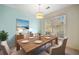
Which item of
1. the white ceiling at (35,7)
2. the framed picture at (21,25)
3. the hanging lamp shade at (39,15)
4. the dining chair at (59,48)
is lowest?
the dining chair at (59,48)

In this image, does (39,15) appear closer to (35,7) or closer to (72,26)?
(35,7)

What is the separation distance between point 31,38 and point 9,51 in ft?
1.44

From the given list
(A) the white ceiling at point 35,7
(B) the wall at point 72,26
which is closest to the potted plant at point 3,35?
(A) the white ceiling at point 35,7

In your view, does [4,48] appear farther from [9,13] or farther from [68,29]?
[68,29]

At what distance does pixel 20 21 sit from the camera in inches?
62.6

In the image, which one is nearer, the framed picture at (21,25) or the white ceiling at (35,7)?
the white ceiling at (35,7)

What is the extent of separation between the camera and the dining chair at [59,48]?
1.54 metres

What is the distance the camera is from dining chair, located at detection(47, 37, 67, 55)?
1.54 meters

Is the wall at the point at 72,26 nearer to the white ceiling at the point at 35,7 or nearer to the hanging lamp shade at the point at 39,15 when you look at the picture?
the white ceiling at the point at 35,7

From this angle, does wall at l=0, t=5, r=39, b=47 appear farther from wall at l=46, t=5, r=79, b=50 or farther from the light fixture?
wall at l=46, t=5, r=79, b=50

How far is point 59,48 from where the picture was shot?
1.58 metres

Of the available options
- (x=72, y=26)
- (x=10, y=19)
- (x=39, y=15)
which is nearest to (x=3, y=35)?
(x=10, y=19)

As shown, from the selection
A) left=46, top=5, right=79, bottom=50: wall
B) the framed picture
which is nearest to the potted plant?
the framed picture
